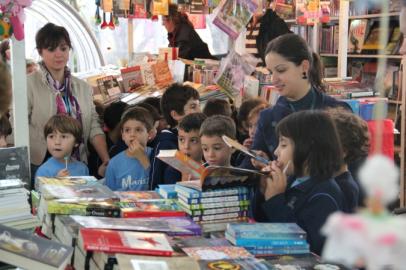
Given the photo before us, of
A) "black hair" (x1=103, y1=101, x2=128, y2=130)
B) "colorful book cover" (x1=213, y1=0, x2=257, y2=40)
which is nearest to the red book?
"black hair" (x1=103, y1=101, x2=128, y2=130)

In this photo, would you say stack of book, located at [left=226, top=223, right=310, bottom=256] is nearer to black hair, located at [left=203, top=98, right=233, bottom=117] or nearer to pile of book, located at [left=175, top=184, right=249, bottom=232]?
pile of book, located at [left=175, top=184, right=249, bottom=232]

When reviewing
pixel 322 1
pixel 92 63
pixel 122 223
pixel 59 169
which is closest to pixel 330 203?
pixel 122 223

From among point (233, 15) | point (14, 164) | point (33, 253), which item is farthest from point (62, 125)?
point (33, 253)

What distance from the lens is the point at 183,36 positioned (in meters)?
5.56

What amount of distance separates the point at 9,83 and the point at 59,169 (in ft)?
5.05

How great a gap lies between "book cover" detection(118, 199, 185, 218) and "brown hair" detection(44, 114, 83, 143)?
3.65 feet

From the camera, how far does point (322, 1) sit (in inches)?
211

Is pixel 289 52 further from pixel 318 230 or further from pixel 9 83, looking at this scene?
pixel 9 83

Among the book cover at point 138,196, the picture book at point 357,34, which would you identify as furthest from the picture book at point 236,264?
the picture book at point 357,34

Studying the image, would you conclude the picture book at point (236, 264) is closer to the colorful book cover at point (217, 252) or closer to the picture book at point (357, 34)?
the colorful book cover at point (217, 252)

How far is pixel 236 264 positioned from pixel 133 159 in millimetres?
1616

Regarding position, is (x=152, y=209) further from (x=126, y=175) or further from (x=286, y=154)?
(x=126, y=175)

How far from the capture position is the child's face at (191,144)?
287cm

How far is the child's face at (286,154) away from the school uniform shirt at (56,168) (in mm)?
1388
